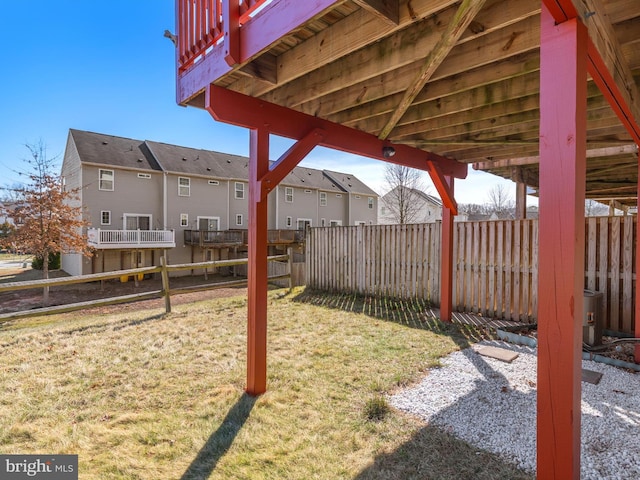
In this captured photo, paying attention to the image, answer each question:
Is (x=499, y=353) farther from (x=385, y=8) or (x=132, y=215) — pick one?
(x=132, y=215)

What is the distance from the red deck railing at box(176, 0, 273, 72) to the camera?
7.20ft

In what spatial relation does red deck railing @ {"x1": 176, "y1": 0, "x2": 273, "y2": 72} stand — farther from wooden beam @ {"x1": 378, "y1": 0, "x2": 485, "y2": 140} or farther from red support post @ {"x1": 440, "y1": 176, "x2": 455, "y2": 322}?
red support post @ {"x1": 440, "y1": 176, "x2": 455, "y2": 322}

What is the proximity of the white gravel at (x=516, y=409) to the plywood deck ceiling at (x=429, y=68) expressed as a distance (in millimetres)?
2569

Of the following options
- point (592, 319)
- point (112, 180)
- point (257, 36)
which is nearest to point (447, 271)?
point (592, 319)

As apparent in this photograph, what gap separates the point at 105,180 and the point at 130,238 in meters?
3.16

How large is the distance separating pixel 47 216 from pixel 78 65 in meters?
6.55

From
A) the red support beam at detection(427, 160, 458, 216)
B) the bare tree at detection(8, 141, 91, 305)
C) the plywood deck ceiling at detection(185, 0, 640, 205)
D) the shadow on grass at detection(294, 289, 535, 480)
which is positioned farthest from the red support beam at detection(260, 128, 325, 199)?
the bare tree at detection(8, 141, 91, 305)

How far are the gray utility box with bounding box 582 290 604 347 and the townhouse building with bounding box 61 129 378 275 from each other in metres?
16.3

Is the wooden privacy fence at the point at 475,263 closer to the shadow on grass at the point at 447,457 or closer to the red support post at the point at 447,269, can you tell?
the red support post at the point at 447,269

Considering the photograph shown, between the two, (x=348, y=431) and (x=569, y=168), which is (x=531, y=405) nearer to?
(x=348, y=431)

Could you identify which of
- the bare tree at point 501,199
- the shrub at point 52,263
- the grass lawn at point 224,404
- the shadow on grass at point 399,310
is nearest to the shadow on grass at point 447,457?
the grass lawn at point 224,404

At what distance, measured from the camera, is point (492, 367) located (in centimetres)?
364

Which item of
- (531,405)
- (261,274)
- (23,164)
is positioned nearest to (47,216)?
(23,164)

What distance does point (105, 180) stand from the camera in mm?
15742
